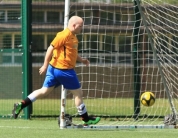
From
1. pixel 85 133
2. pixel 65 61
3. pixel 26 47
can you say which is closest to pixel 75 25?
pixel 65 61

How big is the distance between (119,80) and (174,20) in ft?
8.25

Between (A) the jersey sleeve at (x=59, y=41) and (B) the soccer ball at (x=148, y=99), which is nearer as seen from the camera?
(A) the jersey sleeve at (x=59, y=41)

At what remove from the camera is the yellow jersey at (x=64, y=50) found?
9.18 m

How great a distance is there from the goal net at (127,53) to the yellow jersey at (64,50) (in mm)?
1985

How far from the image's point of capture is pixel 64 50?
9234 mm

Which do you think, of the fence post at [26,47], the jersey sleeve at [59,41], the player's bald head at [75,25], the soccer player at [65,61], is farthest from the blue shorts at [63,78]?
the fence post at [26,47]

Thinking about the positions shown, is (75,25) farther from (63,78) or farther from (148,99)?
(148,99)

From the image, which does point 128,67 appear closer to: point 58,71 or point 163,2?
point 163,2

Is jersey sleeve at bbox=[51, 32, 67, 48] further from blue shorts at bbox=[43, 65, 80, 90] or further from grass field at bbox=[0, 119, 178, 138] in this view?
grass field at bbox=[0, 119, 178, 138]

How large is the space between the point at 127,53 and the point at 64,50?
10.4 feet

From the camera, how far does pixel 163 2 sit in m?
11.5

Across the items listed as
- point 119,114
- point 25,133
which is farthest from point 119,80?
point 25,133

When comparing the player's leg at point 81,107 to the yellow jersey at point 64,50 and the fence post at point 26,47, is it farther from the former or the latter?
the fence post at point 26,47

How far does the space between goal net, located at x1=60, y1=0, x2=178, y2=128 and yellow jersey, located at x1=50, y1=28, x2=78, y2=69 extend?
1985 millimetres
